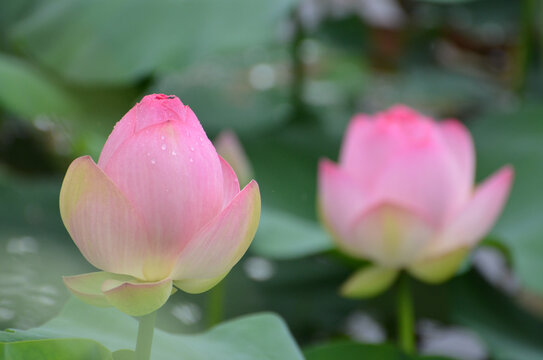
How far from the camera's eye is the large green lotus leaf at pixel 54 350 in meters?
0.25

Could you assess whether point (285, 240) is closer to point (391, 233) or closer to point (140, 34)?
point (391, 233)

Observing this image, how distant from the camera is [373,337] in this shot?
2.58ft

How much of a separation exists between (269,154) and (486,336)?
0.33 metres

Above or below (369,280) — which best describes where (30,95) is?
above

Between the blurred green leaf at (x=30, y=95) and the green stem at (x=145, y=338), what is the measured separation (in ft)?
1.56

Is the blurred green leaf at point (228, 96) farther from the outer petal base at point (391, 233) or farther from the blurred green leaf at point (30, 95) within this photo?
the outer petal base at point (391, 233)

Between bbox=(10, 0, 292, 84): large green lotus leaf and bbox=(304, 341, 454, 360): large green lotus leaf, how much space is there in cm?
31

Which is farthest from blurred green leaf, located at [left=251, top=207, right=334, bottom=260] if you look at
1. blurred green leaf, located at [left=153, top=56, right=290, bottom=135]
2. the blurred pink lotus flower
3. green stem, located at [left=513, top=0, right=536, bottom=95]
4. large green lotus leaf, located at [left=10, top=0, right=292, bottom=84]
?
green stem, located at [left=513, top=0, right=536, bottom=95]

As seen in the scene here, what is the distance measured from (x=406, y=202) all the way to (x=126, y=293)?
0.32 meters

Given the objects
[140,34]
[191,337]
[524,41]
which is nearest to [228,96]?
[140,34]

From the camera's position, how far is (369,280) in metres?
0.55

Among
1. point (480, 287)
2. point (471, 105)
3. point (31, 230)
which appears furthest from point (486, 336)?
point (471, 105)

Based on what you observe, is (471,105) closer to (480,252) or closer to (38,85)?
(480,252)

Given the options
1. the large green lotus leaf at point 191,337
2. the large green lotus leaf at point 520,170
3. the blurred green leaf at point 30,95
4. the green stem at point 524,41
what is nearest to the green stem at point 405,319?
the large green lotus leaf at point 520,170
